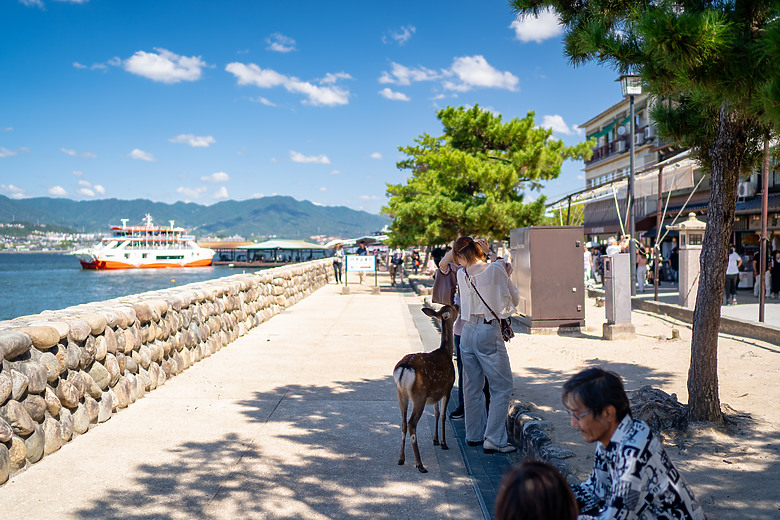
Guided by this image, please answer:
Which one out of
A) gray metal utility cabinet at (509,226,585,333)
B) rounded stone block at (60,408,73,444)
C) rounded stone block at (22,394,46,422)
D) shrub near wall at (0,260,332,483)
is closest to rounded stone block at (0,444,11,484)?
shrub near wall at (0,260,332,483)

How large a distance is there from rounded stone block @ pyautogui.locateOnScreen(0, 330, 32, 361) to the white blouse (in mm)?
3383

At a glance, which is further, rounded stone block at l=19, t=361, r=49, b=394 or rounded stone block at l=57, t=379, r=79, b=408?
rounded stone block at l=57, t=379, r=79, b=408

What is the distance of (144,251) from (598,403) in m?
109

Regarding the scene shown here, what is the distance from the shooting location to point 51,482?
13.5 feet

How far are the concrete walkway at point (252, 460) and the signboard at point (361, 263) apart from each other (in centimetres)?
1449

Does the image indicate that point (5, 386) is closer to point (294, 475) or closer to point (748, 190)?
point (294, 475)

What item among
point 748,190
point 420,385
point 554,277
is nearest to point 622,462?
point 420,385

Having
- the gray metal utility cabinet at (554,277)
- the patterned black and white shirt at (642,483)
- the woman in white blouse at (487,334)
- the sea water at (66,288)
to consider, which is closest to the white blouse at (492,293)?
the woman in white blouse at (487,334)

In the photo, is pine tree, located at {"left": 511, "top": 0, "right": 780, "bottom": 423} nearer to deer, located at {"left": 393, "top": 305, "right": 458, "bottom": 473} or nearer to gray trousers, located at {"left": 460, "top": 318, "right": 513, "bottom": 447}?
gray trousers, located at {"left": 460, "top": 318, "right": 513, "bottom": 447}

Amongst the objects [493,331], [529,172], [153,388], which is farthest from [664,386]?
[529,172]

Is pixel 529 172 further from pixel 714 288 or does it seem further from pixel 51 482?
pixel 51 482

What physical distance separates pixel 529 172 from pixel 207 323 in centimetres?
1493

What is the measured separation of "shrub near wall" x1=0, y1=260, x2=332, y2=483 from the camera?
427 centimetres

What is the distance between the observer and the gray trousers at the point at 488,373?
4750 millimetres
